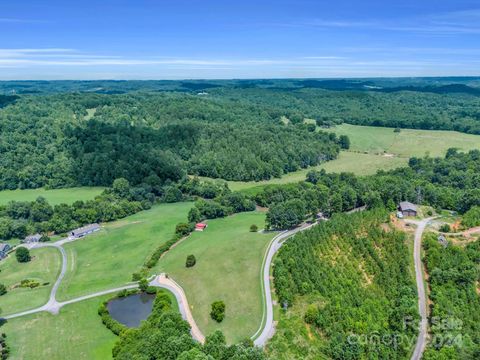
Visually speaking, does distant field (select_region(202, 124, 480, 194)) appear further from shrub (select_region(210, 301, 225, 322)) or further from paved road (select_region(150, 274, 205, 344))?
shrub (select_region(210, 301, 225, 322))

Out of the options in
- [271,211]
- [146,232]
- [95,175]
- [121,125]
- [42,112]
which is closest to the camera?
[271,211]

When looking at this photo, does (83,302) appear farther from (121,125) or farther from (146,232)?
(121,125)

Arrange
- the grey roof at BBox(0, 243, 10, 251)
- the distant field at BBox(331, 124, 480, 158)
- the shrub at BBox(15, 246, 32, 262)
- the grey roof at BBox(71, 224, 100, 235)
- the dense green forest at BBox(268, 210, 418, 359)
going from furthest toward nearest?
the distant field at BBox(331, 124, 480, 158)
the grey roof at BBox(71, 224, 100, 235)
the grey roof at BBox(0, 243, 10, 251)
the shrub at BBox(15, 246, 32, 262)
the dense green forest at BBox(268, 210, 418, 359)

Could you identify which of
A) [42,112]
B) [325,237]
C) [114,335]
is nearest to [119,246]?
[114,335]

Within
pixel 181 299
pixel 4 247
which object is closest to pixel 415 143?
pixel 181 299

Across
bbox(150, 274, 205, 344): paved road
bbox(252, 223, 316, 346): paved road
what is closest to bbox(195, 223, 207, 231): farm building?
bbox(252, 223, 316, 346): paved road

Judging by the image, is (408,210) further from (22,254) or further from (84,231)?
(22,254)
